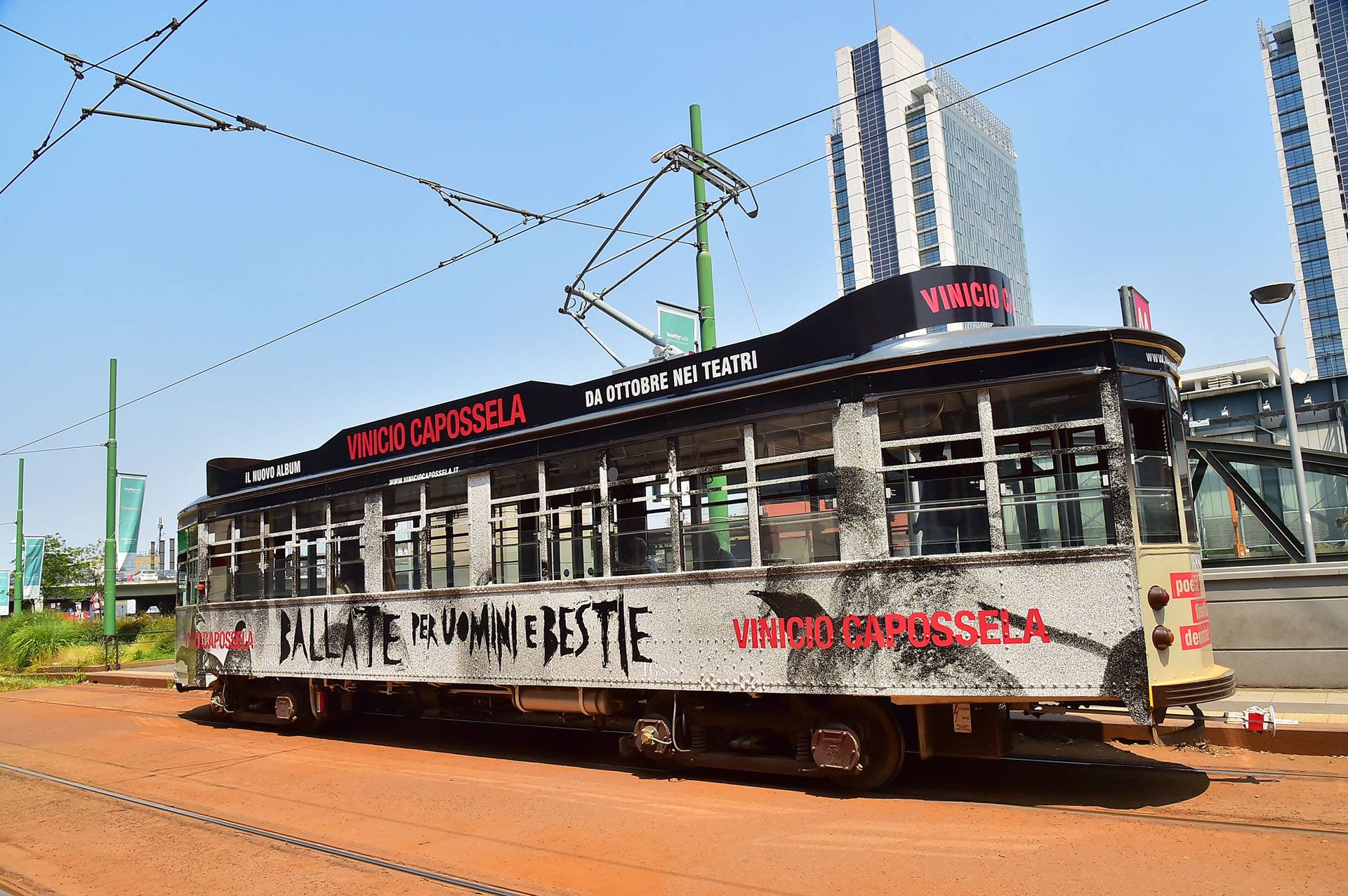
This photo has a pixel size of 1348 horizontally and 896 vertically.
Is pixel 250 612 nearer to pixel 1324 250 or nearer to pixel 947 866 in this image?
pixel 947 866

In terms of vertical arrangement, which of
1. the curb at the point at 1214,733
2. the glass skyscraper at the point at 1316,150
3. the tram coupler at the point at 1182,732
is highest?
the glass skyscraper at the point at 1316,150

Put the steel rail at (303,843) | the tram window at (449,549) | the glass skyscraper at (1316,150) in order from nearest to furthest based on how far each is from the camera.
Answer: the steel rail at (303,843) → the tram window at (449,549) → the glass skyscraper at (1316,150)

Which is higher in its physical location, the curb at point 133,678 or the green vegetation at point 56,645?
the green vegetation at point 56,645

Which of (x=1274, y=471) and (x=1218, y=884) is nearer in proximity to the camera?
(x=1218, y=884)

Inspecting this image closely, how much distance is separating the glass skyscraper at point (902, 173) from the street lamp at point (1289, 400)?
7668cm

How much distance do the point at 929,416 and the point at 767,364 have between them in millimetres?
1506

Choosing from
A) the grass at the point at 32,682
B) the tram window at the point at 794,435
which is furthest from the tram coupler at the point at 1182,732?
the grass at the point at 32,682

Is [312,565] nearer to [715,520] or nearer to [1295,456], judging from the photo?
[715,520]

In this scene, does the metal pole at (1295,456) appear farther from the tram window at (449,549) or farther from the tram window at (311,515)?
the tram window at (311,515)

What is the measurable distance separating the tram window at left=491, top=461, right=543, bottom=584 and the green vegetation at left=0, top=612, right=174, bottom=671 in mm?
22596

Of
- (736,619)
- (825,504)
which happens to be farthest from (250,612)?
(825,504)

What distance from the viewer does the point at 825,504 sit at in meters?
7.92

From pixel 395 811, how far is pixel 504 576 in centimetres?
274

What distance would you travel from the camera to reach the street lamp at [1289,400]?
39.5 feet
